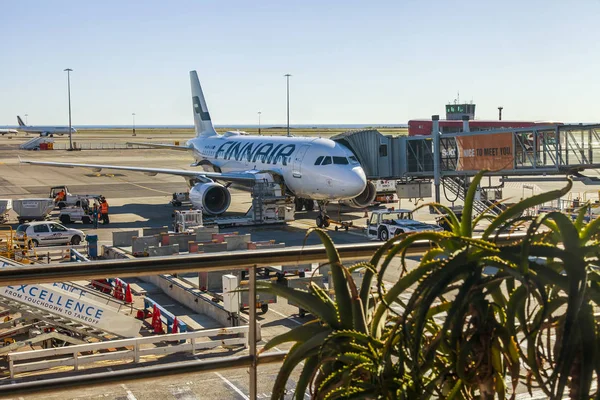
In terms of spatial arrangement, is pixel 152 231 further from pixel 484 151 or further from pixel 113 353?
pixel 113 353

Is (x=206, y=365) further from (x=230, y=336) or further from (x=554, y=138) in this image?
(x=554, y=138)

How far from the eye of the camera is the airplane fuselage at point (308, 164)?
3244 cm

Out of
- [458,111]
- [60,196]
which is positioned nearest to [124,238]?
[60,196]

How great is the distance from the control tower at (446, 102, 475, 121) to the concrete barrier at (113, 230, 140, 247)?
223ft

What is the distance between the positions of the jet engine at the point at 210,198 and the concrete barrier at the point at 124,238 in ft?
20.0

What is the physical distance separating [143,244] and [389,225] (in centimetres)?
919

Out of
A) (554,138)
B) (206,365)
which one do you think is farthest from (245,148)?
(206,365)

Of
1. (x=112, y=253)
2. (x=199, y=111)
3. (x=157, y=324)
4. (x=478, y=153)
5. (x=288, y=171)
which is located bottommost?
(x=157, y=324)

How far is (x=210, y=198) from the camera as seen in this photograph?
36.5 metres

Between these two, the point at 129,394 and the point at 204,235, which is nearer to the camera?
the point at 129,394

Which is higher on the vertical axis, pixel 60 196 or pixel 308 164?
pixel 308 164

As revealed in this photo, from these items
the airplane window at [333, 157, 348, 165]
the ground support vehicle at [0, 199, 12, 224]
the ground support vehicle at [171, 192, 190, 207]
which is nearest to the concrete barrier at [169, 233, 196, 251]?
the airplane window at [333, 157, 348, 165]

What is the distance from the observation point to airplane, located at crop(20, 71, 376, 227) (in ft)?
107

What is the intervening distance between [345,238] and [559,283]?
96.5 ft
